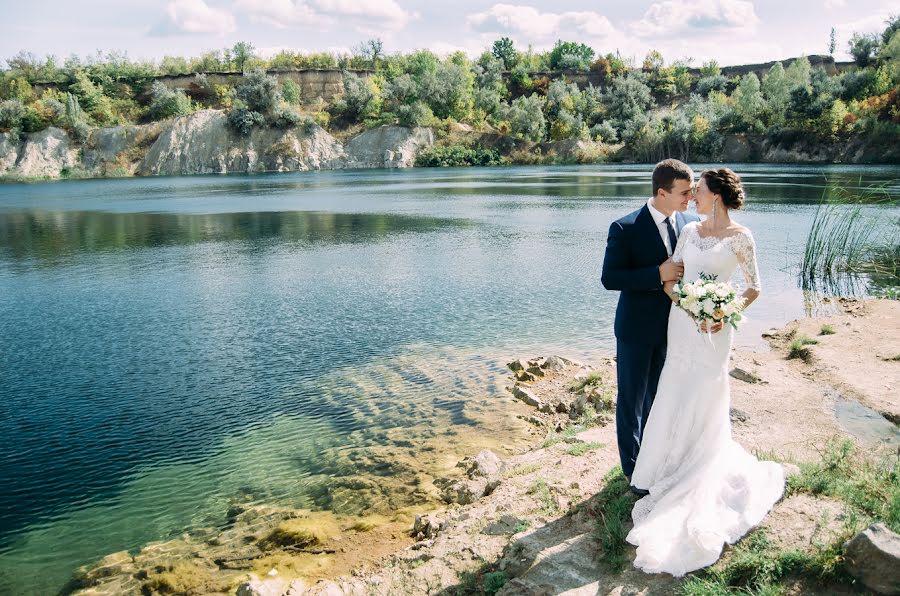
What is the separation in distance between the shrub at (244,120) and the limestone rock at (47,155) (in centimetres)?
2478

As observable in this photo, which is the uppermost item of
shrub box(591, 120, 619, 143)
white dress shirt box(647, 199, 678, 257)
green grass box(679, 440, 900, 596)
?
shrub box(591, 120, 619, 143)

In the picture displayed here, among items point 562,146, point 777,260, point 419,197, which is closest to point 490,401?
point 777,260

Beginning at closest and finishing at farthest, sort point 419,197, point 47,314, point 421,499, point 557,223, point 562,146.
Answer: point 421,499 → point 47,314 → point 557,223 → point 419,197 → point 562,146

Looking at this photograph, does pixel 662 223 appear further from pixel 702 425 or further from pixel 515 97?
pixel 515 97

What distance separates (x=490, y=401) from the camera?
37.4ft

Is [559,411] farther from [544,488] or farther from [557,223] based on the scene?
[557,223]

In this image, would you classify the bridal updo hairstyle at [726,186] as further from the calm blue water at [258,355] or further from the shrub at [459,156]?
the shrub at [459,156]

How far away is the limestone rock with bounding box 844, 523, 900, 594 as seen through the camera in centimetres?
408

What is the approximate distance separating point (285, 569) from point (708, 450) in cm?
458

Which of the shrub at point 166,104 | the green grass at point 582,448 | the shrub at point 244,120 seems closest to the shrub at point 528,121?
the shrub at point 244,120

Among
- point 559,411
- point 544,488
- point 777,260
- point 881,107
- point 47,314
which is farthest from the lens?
point 881,107

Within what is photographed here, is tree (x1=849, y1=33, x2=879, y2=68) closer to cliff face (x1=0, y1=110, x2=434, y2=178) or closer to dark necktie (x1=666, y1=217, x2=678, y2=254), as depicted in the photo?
cliff face (x1=0, y1=110, x2=434, y2=178)

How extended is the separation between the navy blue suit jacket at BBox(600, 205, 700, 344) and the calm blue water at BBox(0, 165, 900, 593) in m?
4.06

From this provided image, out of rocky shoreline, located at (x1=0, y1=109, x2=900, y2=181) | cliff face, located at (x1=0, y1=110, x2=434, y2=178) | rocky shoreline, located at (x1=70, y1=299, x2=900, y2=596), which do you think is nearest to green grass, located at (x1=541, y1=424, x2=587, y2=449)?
rocky shoreline, located at (x1=70, y1=299, x2=900, y2=596)
